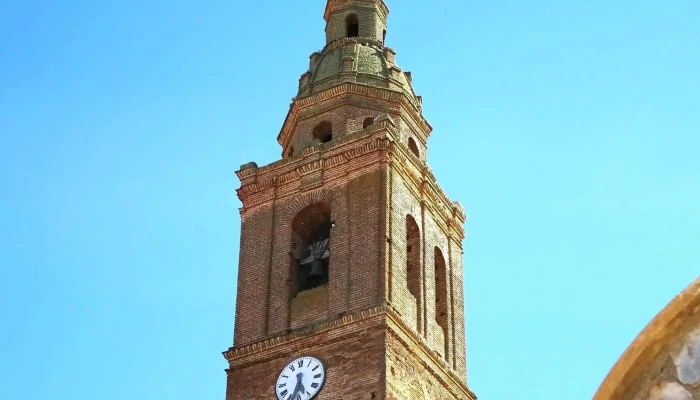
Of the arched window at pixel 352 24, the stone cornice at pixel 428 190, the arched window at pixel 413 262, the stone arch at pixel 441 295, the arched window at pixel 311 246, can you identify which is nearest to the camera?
the arched window at pixel 413 262

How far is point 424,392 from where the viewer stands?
64.5 ft

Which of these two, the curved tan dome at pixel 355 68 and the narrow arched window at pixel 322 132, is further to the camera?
the curved tan dome at pixel 355 68

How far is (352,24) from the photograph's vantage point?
2728 centimetres

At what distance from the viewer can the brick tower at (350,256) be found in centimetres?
1914

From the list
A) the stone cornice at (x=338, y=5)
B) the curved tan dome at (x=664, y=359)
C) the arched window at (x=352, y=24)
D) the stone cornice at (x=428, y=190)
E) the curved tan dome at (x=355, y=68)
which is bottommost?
the curved tan dome at (x=664, y=359)

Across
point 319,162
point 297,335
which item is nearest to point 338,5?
point 319,162

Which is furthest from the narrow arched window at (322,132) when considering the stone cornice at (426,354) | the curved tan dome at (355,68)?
the stone cornice at (426,354)

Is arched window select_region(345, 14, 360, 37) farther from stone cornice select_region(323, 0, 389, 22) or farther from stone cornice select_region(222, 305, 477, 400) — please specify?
stone cornice select_region(222, 305, 477, 400)

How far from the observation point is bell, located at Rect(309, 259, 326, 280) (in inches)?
834

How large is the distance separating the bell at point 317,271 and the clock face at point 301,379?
87.6 inches

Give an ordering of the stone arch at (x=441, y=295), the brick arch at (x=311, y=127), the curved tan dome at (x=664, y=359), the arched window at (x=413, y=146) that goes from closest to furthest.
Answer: the curved tan dome at (x=664, y=359)
the stone arch at (x=441, y=295)
the brick arch at (x=311, y=127)
the arched window at (x=413, y=146)

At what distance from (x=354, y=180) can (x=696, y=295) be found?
62.2ft

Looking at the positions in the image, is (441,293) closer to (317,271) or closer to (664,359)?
(317,271)

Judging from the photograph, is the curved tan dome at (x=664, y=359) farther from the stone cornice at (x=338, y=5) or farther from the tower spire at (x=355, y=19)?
the stone cornice at (x=338, y=5)
